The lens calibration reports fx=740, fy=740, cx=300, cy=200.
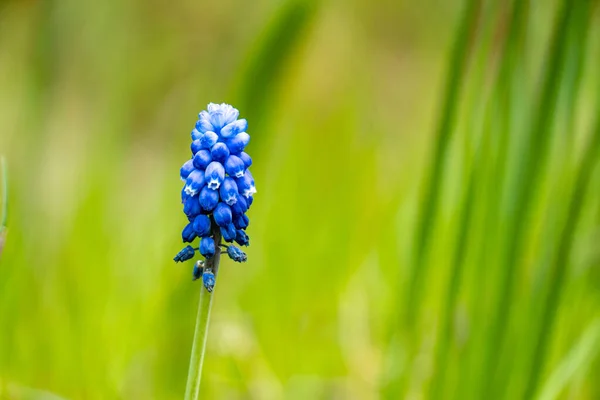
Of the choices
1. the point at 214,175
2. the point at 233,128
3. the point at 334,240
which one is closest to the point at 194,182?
the point at 214,175

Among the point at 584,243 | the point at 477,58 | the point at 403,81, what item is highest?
the point at 403,81

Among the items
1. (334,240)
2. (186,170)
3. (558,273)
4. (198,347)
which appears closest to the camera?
(198,347)

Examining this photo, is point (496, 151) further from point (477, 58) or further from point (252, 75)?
point (252, 75)

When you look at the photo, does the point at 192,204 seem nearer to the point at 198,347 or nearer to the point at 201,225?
the point at 201,225

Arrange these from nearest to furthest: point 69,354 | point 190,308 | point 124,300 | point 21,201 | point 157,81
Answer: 1. point 190,308
2. point 69,354
3. point 21,201
4. point 124,300
5. point 157,81

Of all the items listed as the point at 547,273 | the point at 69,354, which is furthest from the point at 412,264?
the point at 69,354

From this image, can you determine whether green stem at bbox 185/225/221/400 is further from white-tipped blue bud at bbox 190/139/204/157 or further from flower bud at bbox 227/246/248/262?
white-tipped blue bud at bbox 190/139/204/157

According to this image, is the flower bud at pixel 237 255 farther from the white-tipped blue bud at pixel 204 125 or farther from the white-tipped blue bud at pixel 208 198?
the white-tipped blue bud at pixel 204 125
